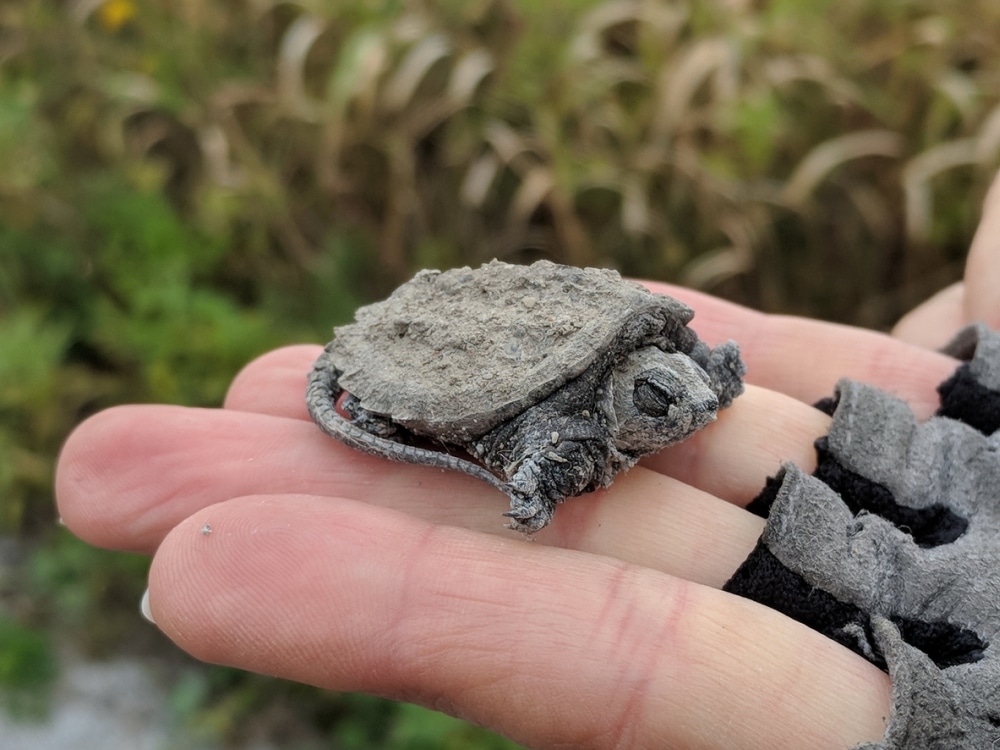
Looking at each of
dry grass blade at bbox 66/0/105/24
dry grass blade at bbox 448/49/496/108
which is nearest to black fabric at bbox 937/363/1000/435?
dry grass blade at bbox 448/49/496/108

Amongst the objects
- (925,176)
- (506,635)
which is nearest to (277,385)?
(506,635)

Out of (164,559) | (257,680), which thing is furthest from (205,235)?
(164,559)

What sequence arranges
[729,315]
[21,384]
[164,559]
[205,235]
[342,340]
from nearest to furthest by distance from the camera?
1. [164,559]
2. [342,340]
3. [729,315]
4. [21,384]
5. [205,235]

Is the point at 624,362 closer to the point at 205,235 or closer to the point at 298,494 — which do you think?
the point at 298,494

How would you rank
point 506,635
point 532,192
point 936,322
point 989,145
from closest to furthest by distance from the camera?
1. point 506,635
2. point 936,322
3. point 989,145
4. point 532,192

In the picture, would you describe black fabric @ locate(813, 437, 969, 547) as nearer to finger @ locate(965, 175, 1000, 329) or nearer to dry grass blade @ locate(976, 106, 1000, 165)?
finger @ locate(965, 175, 1000, 329)

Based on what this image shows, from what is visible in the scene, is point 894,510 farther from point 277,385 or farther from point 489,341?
point 277,385
